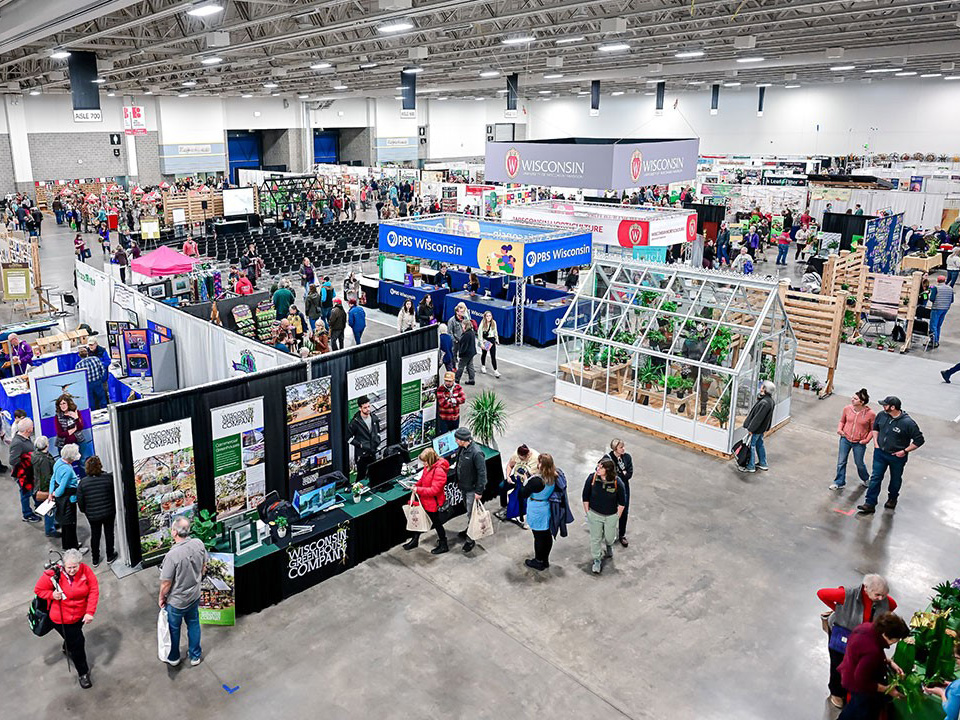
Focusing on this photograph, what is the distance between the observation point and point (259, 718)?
5562 millimetres

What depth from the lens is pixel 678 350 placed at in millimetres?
10758

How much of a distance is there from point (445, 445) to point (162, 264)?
9515 millimetres

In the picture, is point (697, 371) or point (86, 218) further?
point (86, 218)

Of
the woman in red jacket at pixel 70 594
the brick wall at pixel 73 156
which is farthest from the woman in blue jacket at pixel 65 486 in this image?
the brick wall at pixel 73 156

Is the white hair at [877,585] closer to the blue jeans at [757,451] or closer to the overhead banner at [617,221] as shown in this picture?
the blue jeans at [757,451]

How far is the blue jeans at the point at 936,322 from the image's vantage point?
1562 cm

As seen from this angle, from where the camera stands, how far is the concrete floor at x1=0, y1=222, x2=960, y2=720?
5797mm

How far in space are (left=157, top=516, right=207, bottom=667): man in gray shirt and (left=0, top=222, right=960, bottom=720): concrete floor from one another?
0.47 m

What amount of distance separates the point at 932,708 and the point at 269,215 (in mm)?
31274

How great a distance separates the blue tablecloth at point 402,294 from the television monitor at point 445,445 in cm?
818

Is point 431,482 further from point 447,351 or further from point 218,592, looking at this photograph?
point 447,351

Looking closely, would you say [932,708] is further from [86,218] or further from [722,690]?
[86,218]

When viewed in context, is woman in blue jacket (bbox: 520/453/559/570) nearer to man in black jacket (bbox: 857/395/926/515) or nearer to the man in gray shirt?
the man in gray shirt

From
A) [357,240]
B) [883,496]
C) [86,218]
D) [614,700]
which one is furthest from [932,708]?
[86,218]
